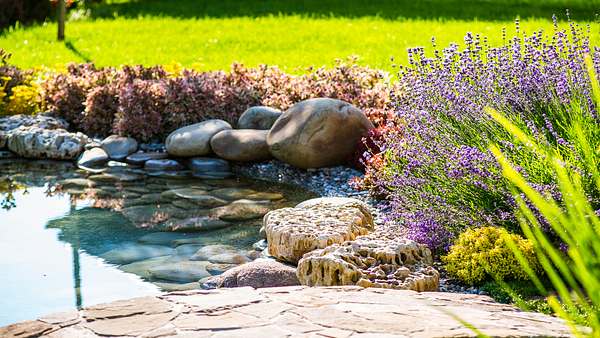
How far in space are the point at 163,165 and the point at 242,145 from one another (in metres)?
0.94

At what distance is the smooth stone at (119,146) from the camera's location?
980 cm

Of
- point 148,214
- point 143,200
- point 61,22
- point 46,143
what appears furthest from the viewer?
point 61,22

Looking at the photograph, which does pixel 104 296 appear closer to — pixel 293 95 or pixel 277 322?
pixel 277 322

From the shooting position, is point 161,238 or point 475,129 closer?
point 475,129

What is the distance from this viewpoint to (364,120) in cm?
869

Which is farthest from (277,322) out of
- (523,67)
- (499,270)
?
(523,67)

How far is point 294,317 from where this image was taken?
364 centimetres

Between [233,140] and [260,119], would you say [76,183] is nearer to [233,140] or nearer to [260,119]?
[233,140]

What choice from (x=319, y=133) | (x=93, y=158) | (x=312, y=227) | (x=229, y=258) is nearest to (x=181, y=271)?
(x=229, y=258)

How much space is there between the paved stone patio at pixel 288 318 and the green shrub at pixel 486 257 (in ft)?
3.18

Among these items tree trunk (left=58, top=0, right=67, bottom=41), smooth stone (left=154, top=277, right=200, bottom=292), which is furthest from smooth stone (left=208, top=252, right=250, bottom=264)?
tree trunk (left=58, top=0, right=67, bottom=41)

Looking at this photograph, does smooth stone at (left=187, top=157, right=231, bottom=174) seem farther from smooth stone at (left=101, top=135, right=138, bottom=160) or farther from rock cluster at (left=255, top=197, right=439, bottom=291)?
rock cluster at (left=255, top=197, right=439, bottom=291)

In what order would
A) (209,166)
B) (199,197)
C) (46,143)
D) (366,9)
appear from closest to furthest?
(199,197)
(209,166)
(46,143)
(366,9)

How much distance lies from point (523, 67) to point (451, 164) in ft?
3.31
